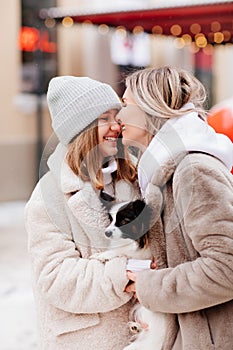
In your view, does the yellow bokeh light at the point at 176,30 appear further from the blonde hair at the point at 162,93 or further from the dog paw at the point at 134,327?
the dog paw at the point at 134,327

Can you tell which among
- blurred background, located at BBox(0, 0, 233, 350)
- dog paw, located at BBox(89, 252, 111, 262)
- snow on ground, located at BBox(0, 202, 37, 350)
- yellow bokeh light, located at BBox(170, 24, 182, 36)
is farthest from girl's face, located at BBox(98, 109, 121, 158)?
yellow bokeh light, located at BBox(170, 24, 182, 36)

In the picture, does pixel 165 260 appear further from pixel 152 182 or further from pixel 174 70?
pixel 174 70

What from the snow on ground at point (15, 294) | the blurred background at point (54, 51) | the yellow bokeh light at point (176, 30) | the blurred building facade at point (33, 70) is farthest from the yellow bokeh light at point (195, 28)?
the snow on ground at point (15, 294)

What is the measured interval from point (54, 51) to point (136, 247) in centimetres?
1138

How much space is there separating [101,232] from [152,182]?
0.92ft

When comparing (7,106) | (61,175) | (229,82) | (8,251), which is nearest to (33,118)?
(7,106)

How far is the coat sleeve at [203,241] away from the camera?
7.02 ft

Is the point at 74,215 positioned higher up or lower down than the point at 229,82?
higher up

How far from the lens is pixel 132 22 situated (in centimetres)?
1030

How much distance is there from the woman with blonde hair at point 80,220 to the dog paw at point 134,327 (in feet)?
0.21

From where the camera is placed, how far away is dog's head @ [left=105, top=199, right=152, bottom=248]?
2260 millimetres

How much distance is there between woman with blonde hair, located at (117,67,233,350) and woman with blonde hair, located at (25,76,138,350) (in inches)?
3.5

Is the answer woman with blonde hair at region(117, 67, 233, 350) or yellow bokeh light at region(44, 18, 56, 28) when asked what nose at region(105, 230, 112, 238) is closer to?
woman with blonde hair at region(117, 67, 233, 350)

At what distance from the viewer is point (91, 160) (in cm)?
248
